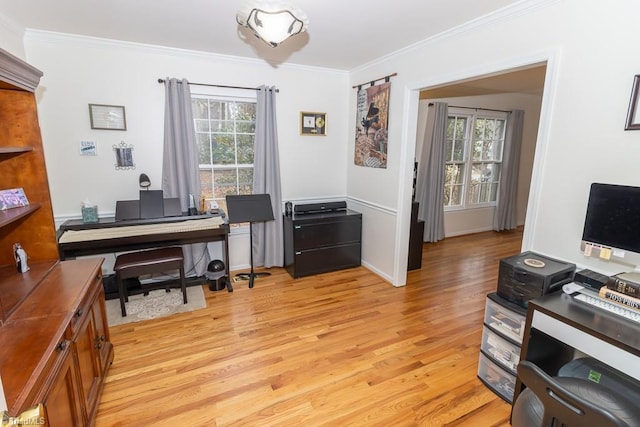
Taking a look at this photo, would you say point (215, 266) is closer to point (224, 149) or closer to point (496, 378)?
point (224, 149)

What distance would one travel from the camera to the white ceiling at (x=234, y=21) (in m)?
2.24

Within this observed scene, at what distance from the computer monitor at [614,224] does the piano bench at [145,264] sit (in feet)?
10.3

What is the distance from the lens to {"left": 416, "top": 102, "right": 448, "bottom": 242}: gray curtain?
498 cm

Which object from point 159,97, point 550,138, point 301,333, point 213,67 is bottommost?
point 301,333

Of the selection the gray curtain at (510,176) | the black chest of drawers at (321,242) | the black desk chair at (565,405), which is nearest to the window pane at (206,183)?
the black chest of drawers at (321,242)

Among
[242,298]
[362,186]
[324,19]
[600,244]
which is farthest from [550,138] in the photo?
[242,298]

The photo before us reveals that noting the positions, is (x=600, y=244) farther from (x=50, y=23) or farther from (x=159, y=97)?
(x=50, y=23)

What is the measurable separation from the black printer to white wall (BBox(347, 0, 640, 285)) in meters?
0.15

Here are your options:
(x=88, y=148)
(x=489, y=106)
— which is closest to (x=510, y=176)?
(x=489, y=106)

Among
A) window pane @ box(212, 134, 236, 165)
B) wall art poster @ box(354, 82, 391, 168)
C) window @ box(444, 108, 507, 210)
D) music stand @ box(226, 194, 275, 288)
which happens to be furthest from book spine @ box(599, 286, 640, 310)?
window @ box(444, 108, 507, 210)

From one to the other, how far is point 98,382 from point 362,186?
10.5ft

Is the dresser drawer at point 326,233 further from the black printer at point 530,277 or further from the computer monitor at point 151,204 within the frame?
the black printer at point 530,277

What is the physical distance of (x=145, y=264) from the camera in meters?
2.94

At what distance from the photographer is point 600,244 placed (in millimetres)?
1708
